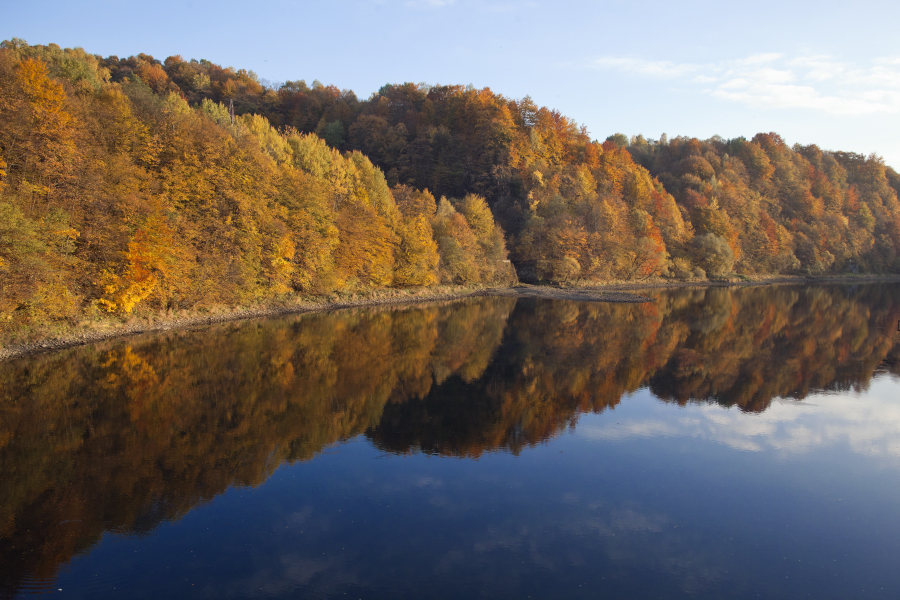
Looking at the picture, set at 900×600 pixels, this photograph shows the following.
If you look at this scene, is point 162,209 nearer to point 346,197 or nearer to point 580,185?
point 346,197

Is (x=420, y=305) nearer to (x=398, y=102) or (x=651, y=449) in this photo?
(x=651, y=449)

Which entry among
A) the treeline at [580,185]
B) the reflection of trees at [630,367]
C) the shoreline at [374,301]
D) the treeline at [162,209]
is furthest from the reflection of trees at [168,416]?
the treeline at [580,185]

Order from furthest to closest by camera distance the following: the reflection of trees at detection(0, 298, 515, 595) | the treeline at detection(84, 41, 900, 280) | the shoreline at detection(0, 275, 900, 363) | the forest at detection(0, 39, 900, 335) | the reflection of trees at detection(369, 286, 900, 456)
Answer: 1. the treeline at detection(84, 41, 900, 280)
2. the forest at detection(0, 39, 900, 335)
3. the shoreline at detection(0, 275, 900, 363)
4. the reflection of trees at detection(369, 286, 900, 456)
5. the reflection of trees at detection(0, 298, 515, 595)

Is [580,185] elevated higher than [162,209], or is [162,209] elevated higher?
[580,185]

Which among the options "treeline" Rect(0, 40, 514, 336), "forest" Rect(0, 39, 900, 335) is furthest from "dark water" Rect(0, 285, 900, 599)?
"forest" Rect(0, 39, 900, 335)

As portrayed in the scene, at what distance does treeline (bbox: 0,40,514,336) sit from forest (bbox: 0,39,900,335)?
0.11m

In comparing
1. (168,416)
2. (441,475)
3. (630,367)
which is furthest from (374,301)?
(441,475)

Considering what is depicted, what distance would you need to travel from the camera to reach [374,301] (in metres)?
44.9

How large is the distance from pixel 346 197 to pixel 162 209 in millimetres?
22346

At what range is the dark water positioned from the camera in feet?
24.9

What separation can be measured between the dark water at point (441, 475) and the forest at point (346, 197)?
19.6 ft

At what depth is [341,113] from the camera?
92500 millimetres

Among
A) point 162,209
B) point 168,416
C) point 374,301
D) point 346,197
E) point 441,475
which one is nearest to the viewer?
point 441,475

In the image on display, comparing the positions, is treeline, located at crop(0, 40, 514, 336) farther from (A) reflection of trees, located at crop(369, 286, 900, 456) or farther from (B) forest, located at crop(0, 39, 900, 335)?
(A) reflection of trees, located at crop(369, 286, 900, 456)
